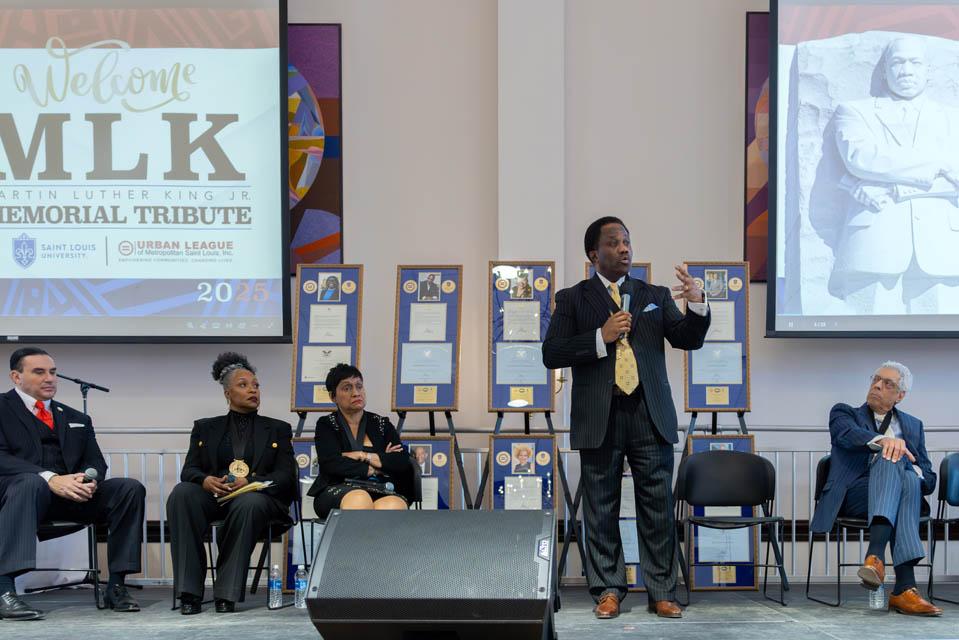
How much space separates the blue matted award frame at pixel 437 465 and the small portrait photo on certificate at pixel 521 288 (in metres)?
0.77

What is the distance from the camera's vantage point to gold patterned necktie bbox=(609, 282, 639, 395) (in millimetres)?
4488

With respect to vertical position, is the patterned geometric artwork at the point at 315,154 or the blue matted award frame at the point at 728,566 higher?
the patterned geometric artwork at the point at 315,154

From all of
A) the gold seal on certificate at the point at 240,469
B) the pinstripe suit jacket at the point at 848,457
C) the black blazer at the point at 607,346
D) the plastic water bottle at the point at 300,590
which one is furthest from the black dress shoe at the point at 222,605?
the pinstripe suit jacket at the point at 848,457

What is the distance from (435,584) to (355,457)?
6.09 feet

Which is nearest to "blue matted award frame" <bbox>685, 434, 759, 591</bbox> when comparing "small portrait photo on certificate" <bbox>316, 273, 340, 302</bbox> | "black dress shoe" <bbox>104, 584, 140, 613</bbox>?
"small portrait photo on certificate" <bbox>316, 273, 340, 302</bbox>

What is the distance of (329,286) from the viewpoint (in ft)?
18.9

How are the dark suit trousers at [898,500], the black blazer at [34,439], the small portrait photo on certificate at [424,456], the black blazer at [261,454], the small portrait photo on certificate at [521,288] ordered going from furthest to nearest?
1. the small portrait photo on certificate at [521,288]
2. the small portrait photo on certificate at [424,456]
3. the black blazer at [261,454]
4. the black blazer at [34,439]
5. the dark suit trousers at [898,500]

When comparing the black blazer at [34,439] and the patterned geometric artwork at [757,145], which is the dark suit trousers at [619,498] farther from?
the black blazer at [34,439]

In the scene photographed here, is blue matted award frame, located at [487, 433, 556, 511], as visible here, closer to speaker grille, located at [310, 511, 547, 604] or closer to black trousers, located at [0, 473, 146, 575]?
black trousers, located at [0, 473, 146, 575]

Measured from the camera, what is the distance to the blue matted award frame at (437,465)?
5.48 metres

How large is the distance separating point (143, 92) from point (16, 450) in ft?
6.99

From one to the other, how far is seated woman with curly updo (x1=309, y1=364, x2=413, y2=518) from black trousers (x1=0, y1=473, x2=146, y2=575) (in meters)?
0.79

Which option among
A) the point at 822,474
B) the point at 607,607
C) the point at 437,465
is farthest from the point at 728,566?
the point at 437,465

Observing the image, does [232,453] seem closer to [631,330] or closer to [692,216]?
[631,330]
